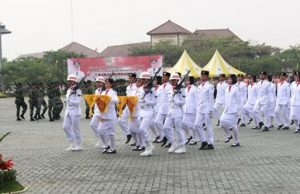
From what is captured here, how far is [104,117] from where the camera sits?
41.9ft

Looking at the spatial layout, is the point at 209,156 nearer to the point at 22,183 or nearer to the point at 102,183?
the point at 102,183

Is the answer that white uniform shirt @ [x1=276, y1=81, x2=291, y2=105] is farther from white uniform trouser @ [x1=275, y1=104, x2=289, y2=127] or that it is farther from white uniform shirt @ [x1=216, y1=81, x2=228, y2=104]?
white uniform shirt @ [x1=216, y1=81, x2=228, y2=104]

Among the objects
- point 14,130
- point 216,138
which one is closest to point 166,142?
point 216,138

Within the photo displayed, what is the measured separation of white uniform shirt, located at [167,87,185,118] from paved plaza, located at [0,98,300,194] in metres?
0.96

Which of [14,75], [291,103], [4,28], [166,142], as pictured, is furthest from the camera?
[4,28]

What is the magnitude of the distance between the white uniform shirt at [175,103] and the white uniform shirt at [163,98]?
346 millimetres

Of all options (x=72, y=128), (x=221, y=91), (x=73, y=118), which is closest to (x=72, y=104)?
(x=73, y=118)

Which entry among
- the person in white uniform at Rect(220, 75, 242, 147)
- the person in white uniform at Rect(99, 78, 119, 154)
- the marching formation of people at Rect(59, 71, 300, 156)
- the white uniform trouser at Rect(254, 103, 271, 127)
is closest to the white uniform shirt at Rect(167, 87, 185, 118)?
the marching formation of people at Rect(59, 71, 300, 156)

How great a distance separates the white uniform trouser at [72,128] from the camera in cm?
1346

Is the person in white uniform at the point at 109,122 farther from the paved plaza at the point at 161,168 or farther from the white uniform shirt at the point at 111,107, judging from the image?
the paved plaza at the point at 161,168

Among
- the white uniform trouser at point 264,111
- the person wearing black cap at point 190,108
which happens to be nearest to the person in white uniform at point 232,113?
the person wearing black cap at point 190,108

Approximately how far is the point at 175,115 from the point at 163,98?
72 cm

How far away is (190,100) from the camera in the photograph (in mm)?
13312

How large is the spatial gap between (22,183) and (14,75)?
5414 centimetres
